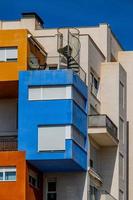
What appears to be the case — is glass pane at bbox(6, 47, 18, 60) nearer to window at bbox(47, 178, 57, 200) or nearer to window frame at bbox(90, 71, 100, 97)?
window frame at bbox(90, 71, 100, 97)

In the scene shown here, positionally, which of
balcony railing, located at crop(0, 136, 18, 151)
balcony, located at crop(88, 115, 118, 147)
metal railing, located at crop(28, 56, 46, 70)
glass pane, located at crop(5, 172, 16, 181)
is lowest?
glass pane, located at crop(5, 172, 16, 181)

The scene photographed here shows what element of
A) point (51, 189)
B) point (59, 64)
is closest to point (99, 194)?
point (51, 189)

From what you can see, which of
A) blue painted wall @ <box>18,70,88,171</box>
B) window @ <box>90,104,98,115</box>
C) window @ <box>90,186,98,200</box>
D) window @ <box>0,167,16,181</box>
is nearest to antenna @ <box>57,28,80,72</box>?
blue painted wall @ <box>18,70,88,171</box>

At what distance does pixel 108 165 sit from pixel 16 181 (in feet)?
36.3

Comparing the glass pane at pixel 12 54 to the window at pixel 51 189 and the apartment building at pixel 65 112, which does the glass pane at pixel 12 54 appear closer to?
the apartment building at pixel 65 112

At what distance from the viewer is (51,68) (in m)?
69.7

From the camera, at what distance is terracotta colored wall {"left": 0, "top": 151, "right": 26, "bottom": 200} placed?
6366 cm

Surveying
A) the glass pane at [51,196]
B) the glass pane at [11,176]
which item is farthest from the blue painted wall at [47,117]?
the glass pane at [51,196]

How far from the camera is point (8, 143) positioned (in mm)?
67062

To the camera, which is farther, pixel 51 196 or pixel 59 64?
pixel 59 64

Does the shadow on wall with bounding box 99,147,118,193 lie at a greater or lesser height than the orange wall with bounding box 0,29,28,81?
lesser

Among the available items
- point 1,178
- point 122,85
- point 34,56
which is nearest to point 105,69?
point 122,85

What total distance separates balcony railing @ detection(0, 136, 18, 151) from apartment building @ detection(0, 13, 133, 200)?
10 cm

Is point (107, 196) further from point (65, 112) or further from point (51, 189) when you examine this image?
point (65, 112)
